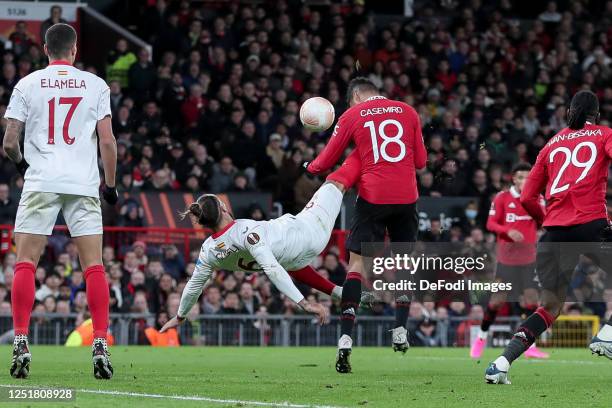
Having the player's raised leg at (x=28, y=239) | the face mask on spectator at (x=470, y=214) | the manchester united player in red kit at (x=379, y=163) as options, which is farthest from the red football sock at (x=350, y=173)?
the face mask on spectator at (x=470, y=214)

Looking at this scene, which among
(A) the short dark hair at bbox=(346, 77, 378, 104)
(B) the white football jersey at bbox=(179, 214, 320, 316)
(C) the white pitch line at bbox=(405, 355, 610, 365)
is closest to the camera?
(B) the white football jersey at bbox=(179, 214, 320, 316)

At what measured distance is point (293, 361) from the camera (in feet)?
41.9

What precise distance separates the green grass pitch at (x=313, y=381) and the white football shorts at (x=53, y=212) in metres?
1.03

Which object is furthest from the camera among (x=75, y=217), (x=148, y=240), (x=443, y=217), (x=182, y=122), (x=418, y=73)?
(x=418, y=73)

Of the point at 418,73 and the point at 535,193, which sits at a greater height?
the point at 418,73

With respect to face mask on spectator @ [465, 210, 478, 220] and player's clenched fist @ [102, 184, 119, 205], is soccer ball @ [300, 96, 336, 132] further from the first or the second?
face mask on spectator @ [465, 210, 478, 220]

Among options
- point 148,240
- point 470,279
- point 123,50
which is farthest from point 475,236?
point 123,50

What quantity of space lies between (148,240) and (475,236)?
5150mm

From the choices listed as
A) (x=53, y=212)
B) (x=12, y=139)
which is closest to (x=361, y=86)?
(x=53, y=212)

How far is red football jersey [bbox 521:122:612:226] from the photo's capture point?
30.3ft

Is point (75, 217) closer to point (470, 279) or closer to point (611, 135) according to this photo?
point (611, 135)

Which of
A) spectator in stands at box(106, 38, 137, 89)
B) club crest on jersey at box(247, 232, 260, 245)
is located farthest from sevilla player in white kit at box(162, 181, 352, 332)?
spectator in stands at box(106, 38, 137, 89)

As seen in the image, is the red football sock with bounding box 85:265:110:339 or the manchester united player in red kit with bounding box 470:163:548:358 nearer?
the red football sock with bounding box 85:265:110:339

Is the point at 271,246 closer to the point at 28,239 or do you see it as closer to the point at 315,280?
the point at 315,280
